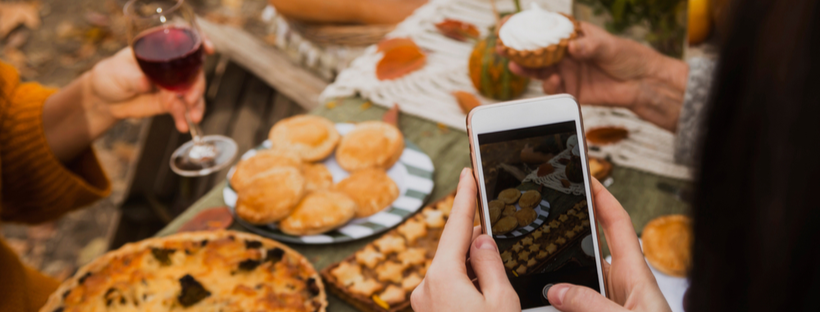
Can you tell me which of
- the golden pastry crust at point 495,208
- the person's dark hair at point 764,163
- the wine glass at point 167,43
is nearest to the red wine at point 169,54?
the wine glass at point 167,43

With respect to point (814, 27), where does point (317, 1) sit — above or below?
below

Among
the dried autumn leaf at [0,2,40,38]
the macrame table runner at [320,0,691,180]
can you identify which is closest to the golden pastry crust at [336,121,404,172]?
the macrame table runner at [320,0,691,180]

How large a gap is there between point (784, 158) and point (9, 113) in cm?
179

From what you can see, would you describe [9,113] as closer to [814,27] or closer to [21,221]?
[21,221]

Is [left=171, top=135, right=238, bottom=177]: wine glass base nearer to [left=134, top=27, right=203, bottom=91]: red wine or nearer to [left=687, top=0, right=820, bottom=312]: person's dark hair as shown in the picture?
[left=134, top=27, right=203, bottom=91]: red wine

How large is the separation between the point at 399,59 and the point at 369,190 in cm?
80

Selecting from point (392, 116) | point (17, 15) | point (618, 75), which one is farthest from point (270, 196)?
point (17, 15)

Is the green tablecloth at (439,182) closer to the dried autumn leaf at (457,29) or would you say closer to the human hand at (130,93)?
the human hand at (130,93)

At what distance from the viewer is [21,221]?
1713 mm

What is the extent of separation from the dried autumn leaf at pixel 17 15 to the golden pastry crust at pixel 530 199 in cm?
501

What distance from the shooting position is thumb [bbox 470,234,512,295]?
0.75 metres

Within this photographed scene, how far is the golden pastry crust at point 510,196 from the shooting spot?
831 mm

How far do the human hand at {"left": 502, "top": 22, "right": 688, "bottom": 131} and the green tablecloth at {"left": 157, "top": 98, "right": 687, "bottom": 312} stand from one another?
253mm

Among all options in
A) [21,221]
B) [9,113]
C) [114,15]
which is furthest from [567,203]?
[114,15]
